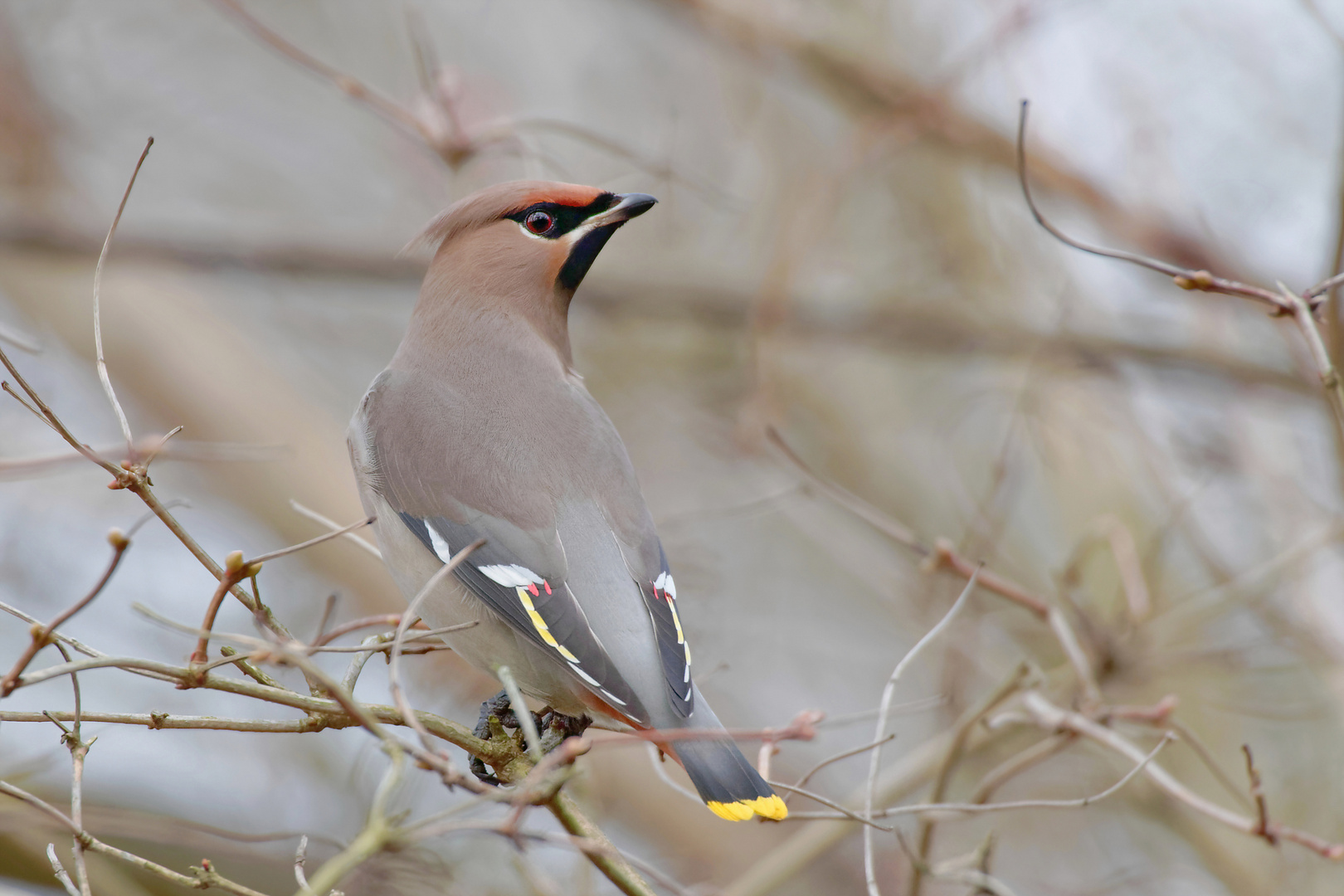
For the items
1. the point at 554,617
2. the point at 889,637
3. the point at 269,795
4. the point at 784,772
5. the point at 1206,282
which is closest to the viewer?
the point at 1206,282

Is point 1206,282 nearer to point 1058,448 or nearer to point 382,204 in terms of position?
point 1058,448

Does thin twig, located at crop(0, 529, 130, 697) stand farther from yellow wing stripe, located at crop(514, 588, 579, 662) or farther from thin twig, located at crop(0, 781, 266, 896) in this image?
yellow wing stripe, located at crop(514, 588, 579, 662)

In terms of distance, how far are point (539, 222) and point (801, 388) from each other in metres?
4.03

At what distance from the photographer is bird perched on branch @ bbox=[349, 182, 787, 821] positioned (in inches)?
117

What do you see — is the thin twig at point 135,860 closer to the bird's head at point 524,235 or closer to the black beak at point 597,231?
the bird's head at point 524,235

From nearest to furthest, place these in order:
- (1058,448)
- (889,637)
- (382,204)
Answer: (1058,448) < (889,637) < (382,204)

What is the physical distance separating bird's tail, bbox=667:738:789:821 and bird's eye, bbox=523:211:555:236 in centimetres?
164

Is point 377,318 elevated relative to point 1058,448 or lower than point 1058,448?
elevated

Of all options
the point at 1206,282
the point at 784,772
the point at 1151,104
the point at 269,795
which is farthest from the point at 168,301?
the point at 1206,282

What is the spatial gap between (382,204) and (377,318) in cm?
91

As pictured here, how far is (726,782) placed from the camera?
263 cm

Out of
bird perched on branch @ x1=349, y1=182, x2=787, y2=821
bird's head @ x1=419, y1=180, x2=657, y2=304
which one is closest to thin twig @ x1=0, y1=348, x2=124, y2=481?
bird perched on branch @ x1=349, y1=182, x2=787, y2=821

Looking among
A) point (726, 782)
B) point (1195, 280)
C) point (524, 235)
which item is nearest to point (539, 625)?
point (726, 782)

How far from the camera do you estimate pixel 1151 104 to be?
695 centimetres
